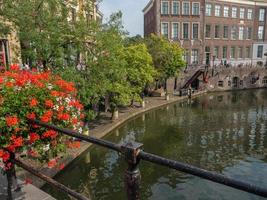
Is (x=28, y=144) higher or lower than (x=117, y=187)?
higher

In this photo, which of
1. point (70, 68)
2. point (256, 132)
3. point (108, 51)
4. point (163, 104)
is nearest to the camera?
point (70, 68)

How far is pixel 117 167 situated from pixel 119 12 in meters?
9.74

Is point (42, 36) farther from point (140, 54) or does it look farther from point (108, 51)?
point (140, 54)

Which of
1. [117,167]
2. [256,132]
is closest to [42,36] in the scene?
[117,167]

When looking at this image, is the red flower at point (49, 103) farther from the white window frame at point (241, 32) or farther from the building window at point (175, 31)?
the white window frame at point (241, 32)

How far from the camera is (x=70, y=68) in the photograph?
15.4m

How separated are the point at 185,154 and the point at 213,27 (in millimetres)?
38141

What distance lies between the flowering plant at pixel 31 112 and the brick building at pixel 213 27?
45.5 m

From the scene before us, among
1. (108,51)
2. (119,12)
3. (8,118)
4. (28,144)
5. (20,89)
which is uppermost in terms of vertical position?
(119,12)

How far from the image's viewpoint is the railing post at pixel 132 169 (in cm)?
236

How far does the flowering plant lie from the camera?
3.65m

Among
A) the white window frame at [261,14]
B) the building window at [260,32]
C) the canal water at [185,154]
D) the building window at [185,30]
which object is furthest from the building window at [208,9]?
the canal water at [185,154]

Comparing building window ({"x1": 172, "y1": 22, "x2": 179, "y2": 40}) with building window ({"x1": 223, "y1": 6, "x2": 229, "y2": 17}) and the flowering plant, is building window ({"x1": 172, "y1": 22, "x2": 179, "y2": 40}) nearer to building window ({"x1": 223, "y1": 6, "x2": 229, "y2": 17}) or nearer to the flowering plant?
building window ({"x1": 223, "y1": 6, "x2": 229, "y2": 17})

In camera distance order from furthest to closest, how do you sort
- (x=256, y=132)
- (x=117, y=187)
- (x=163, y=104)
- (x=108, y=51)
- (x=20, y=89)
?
1. (x=163, y=104)
2. (x=256, y=132)
3. (x=108, y=51)
4. (x=117, y=187)
5. (x=20, y=89)
